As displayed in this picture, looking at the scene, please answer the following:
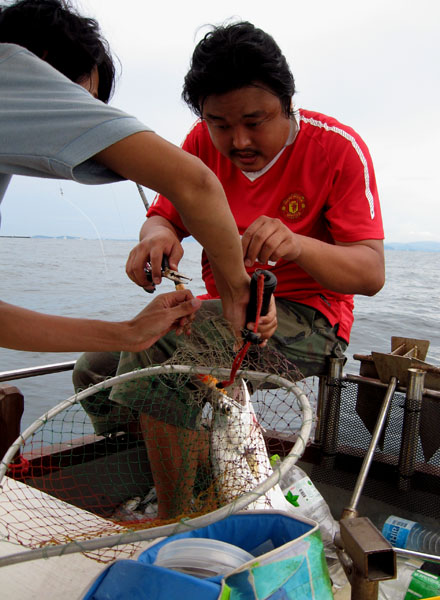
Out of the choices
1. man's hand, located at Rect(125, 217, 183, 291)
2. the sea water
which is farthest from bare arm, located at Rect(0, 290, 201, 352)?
the sea water

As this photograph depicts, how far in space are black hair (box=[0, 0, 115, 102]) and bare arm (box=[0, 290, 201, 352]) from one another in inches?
26.8

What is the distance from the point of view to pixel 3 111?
0.98 meters

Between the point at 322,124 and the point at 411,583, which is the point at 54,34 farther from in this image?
the point at 411,583

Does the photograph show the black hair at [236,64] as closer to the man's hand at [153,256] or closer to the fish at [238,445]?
the man's hand at [153,256]

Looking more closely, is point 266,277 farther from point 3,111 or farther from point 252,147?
point 3,111

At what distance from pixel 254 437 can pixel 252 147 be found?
1.09m

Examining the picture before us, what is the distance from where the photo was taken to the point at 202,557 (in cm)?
123

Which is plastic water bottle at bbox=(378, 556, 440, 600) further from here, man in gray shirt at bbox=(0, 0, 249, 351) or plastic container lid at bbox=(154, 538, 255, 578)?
man in gray shirt at bbox=(0, 0, 249, 351)

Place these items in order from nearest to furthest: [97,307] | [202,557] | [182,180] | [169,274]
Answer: [182,180] < [202,557] < [169,274] < [97,307]

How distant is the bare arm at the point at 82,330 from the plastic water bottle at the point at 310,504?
77 cm

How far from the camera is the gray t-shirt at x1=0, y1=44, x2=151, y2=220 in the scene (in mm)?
969

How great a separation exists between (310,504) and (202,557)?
0.92 meters

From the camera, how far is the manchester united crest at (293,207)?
7.16 ft

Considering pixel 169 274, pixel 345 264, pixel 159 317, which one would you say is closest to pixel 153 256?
pixel 169 274
